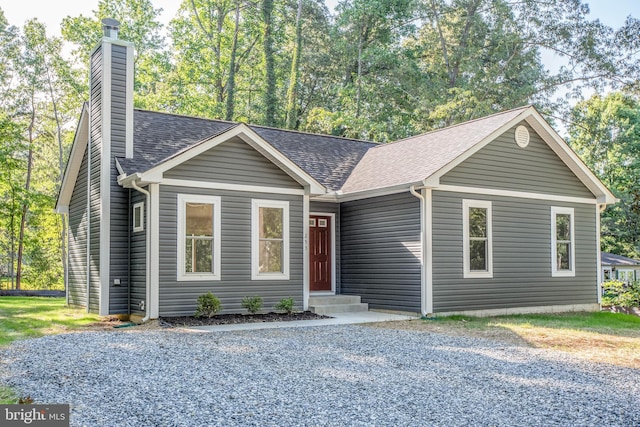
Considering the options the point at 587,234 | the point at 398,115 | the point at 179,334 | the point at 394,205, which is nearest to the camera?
the point at 179,334

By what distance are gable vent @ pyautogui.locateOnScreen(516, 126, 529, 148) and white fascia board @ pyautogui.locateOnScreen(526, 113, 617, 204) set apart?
0.68 feet

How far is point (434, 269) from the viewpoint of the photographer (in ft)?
40.8

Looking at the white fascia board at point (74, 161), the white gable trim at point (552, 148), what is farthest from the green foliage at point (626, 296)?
the white fascia board at point (74, 161)

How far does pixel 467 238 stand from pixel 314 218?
3601mm

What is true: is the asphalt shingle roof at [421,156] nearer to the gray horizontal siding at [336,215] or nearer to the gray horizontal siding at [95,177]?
the gray horizontal siding at [336,215]

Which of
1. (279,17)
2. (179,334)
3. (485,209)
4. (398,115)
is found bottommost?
(179,334)

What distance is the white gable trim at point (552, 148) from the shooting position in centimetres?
1255

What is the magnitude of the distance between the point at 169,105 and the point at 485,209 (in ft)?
64.3

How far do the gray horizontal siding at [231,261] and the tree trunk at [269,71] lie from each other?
14.5 metres

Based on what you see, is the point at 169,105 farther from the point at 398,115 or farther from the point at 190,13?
the point at 398,115

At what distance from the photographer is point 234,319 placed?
450 inches

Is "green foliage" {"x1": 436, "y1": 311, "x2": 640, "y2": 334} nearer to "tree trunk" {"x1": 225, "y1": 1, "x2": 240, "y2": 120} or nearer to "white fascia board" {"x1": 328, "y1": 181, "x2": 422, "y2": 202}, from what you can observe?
"white fascia board" {"x1": 328, "y1": 181, "x2": 422, "y2": 202}

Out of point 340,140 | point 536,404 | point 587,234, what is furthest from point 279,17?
point 536,404

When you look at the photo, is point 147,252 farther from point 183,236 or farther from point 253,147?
point 253,147
